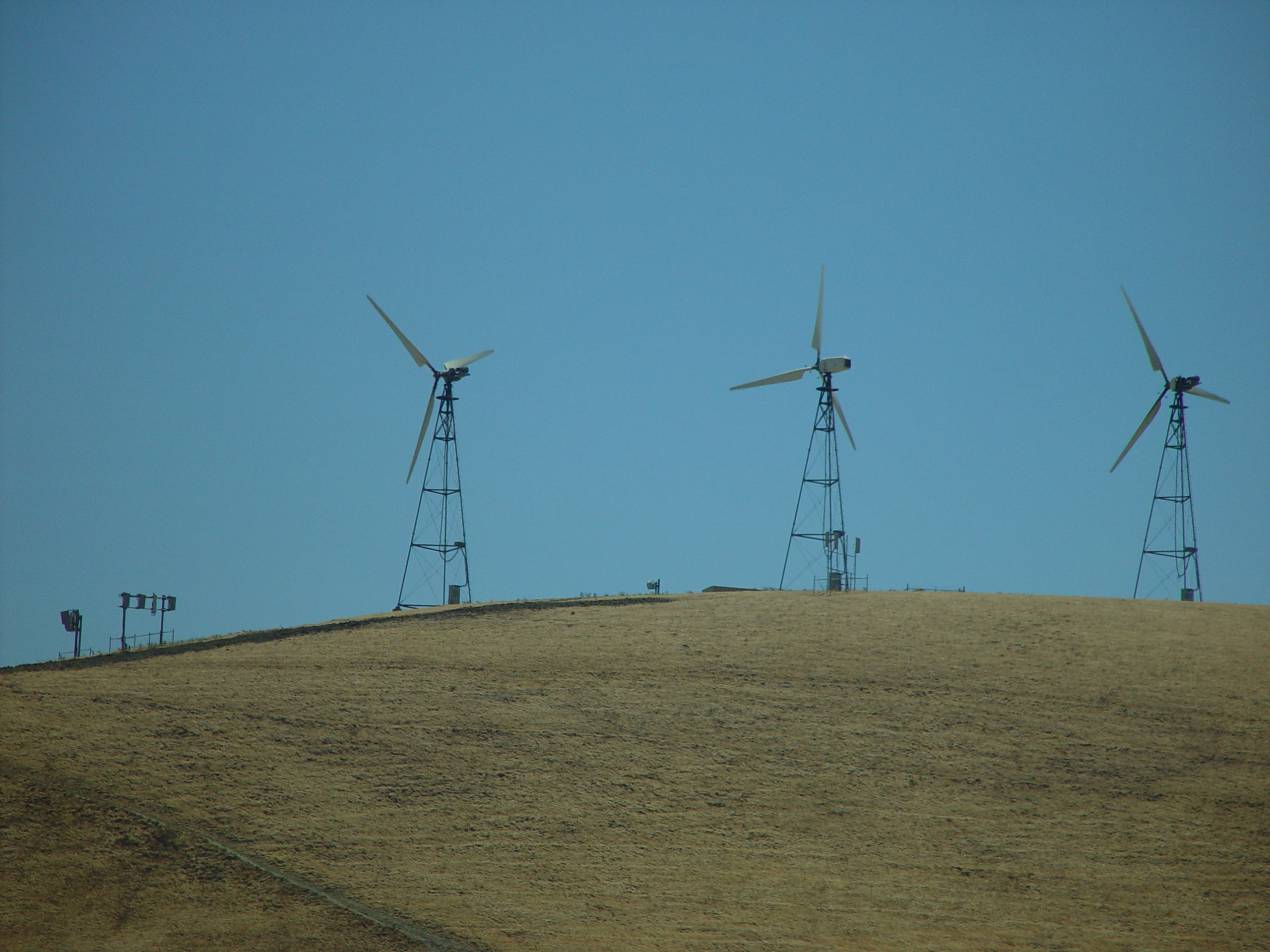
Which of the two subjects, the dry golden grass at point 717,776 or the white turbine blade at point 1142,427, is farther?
the white turbine blade at point 1142,427

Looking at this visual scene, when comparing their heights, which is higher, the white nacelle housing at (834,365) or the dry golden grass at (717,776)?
the white nacelle housing at (834,365)

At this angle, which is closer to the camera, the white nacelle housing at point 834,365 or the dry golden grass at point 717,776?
the dry golden grass at point 717,776

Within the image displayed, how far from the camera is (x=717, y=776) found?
1112 inches

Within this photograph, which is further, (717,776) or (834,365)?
(834,365)

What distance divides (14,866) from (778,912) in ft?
50.8

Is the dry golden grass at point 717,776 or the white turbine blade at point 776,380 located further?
the white turbine blade at point 776,380

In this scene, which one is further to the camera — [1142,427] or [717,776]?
[1142,427]

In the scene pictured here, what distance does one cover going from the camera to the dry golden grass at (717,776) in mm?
23297

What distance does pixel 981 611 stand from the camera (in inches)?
1708

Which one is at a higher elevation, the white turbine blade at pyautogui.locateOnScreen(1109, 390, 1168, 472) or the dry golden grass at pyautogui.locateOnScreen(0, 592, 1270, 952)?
the white turbine blade at pyautogui.locateOnScreen(1109, 390, 1168, 472)

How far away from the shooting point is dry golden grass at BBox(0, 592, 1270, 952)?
76.4 ft

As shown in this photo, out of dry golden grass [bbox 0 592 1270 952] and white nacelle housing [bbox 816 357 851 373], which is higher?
white nacelle housing [bbox 816 357 851 373]

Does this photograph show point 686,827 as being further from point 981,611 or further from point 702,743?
point 981,611

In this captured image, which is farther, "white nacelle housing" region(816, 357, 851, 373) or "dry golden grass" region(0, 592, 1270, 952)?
"white nacelle housing" region(816, 357, 851, 373)
